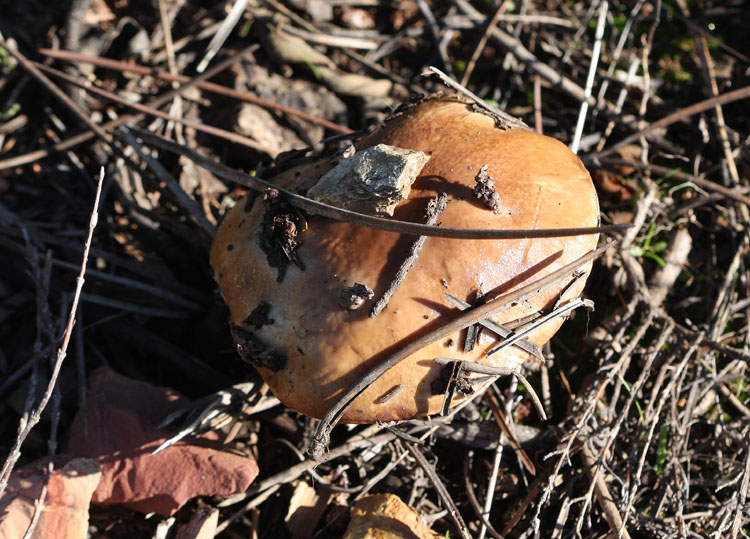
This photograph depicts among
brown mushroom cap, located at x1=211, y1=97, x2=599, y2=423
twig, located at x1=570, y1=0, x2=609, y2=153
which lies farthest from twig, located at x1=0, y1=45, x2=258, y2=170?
twig, located at x1=570, y1=0, x2=609, y2=153

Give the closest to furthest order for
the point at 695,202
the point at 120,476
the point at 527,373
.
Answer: the point at 120,476, the point at 527,373, the point at 695,202

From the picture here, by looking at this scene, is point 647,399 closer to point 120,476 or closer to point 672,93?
point 672,93

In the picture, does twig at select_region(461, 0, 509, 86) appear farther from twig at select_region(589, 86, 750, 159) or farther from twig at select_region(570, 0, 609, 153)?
twig at select_region(589, 86, 750, 159)

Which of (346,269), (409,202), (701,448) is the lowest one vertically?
(701,448)

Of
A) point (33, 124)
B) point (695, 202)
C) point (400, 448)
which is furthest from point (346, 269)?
point (33, 124)

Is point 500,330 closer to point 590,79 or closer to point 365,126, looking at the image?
point 365,126

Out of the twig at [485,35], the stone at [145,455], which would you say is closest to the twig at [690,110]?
the twig at [485,35]

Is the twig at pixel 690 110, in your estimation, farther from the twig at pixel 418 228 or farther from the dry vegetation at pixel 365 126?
the twig at pixel 418 228
